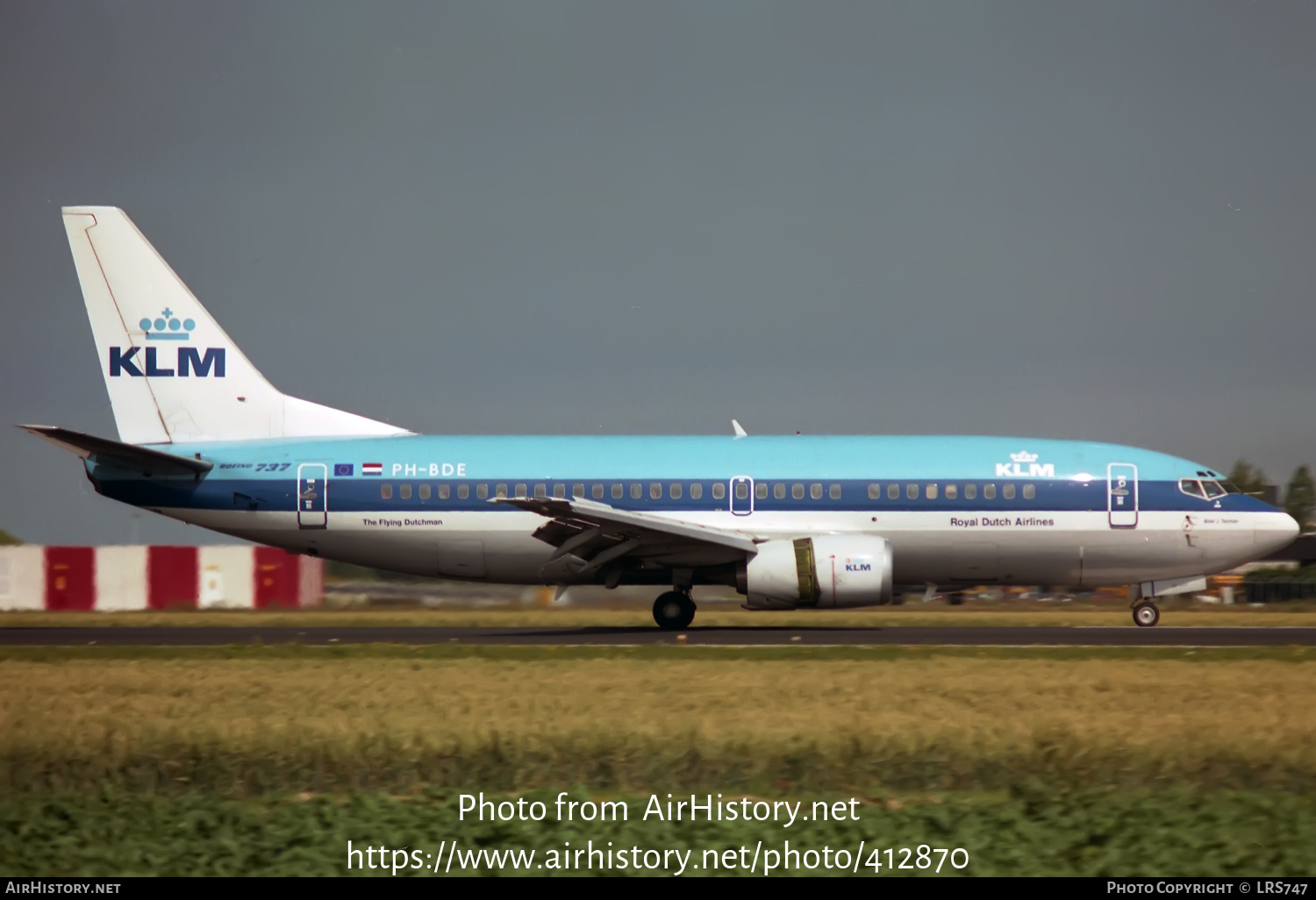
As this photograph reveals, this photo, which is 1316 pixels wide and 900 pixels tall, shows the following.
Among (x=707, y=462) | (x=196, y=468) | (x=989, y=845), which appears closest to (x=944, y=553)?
(x=707, y=462)

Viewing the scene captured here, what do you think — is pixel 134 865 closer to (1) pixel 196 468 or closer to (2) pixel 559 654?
(2) pixel 559 654

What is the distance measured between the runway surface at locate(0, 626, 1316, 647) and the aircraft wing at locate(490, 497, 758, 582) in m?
1.29

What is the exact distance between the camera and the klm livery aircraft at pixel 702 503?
2662 centimetres

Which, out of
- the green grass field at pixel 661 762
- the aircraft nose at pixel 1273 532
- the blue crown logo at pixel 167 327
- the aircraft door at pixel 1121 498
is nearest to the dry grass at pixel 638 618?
the aircraft nose at pixel 1273 532

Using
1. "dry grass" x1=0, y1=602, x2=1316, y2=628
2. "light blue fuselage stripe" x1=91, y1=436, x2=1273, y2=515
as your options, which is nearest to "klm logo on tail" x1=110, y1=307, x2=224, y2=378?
"light blue fuselage stripe" x1=91, y1=436, x2=1273, y2=515

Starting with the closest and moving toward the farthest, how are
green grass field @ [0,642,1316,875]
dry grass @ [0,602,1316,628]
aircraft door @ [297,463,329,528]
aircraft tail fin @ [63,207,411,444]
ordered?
green grass field @ [0,642,1316,875]
aircraft door @ [297,463,329,528]
aircraft tail fin @ [63,207,411,444]
dry grass @ [0,602,1316,628]

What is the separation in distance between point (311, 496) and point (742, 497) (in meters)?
8.16

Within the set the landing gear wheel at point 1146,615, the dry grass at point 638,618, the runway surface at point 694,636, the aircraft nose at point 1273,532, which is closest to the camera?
the runway surface at point 694,636

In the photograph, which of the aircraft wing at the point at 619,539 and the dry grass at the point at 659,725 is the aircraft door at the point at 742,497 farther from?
the dry grass at the point at 659,725

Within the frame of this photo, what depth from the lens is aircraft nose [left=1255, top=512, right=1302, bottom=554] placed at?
87.9 feet

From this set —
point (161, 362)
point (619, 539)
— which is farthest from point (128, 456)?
point (619, 539)

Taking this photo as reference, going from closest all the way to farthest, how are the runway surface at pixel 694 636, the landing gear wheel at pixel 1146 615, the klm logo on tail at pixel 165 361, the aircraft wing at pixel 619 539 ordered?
the runway surface at pixel 694 636 < the aircraft wing at pixel 619 539 < the landing gear wheel at pixel 1146 615 < the klm logo on tail at pixel 165 361

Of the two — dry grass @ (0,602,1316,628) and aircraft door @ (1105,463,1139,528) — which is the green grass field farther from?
dry grass @ (0,602,1316,628)

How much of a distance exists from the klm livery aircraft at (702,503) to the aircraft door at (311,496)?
3cm
